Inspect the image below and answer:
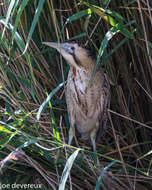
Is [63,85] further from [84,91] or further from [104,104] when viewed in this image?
[104,104]

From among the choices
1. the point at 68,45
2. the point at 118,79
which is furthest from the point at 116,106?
the point at 68,45

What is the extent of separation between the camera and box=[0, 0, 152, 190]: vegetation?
1.71 meters

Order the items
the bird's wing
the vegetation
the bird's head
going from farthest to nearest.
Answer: the bird's wing < the bird's head < the vegetation

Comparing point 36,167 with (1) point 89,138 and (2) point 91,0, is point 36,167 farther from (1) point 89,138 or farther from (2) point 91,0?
(2) point 91,0

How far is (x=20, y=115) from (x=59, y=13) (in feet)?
1.85

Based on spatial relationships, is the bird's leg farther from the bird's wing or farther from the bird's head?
the bird's head

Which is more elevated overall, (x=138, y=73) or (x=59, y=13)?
(x=59, y=13)

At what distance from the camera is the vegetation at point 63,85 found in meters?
1.71

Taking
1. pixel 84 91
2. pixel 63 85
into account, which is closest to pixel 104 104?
pixel 84 91

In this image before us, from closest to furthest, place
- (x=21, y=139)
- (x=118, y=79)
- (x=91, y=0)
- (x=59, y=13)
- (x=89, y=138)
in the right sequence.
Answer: (x=21, y=139) < (x=91, y=0) < (x=59, y=13) < (x=118, y=79) < (x=89, y=138)

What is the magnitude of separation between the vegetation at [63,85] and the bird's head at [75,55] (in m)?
0.06

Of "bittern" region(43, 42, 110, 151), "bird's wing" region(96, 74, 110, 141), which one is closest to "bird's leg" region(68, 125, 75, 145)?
"bittern" region(43, 42, 110, 151)

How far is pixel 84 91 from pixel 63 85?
12 cm

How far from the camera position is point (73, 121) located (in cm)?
213
